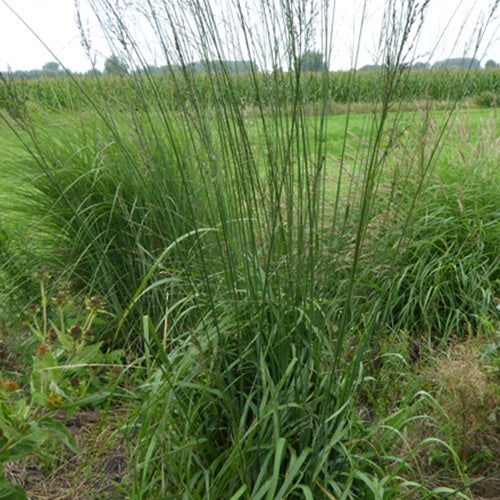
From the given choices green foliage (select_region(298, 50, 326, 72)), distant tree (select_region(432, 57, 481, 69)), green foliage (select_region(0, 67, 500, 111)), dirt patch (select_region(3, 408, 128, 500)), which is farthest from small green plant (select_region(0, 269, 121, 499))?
distant tree (select_region(432, 57, 481, 69))

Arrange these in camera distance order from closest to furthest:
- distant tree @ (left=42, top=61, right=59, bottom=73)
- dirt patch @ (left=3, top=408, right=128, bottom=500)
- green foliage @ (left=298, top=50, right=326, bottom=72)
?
green foliage @ (left=298, top=50, right=326, bottom=72)
dirt patch @ (left=3, top=408, right=128, bottom=500)
distant tree @ (left=42, top=61, right=59, bottom=73)

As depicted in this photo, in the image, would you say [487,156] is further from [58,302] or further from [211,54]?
[58,302]

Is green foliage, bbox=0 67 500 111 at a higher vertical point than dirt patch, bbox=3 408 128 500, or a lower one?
higher

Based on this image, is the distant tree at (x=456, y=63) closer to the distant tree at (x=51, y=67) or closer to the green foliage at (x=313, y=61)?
the green foliage at (x=313, y=61)

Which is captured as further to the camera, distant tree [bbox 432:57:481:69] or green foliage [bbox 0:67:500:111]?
distant tree [bbox 432:57:481:69]

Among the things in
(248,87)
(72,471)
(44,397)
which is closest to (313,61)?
(248,87)

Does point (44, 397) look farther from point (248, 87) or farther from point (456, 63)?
point (456, 63)

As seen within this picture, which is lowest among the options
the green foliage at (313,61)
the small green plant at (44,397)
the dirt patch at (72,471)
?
the dirt patch at (72,471)

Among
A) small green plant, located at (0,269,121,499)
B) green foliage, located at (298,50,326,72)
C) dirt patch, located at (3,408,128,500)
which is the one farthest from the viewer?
dirt patch, located at (3,408,128,500)

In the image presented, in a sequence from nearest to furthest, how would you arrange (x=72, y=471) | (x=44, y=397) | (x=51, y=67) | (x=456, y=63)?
(x=44, y=397)
(x=72, y=471)
(x=456, y=63)
(x=51, y=67)

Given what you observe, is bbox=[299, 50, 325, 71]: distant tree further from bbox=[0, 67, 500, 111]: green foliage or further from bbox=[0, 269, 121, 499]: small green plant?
bbox=[0, 269, 121, 499]: small green plant

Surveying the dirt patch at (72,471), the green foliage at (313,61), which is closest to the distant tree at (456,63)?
the green foliage at (313,61)

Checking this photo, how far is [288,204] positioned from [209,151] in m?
0.28

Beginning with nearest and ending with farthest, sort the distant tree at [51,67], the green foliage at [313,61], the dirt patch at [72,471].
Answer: the green foliage at [313,61] → the dirt patch at [72,471] → the distant tree at [51,67]
